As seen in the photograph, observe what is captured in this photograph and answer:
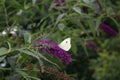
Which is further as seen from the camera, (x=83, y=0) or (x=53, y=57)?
(x=83, y=0)

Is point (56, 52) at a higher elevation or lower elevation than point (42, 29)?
higher

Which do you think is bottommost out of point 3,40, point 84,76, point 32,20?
point 84,76

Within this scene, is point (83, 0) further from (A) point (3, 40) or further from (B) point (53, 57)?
(B) point (53, 57)

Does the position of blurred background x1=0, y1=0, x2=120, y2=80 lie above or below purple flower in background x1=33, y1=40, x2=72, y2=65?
below

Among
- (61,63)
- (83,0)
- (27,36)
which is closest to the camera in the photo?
(61,63)

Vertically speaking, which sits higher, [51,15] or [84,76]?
[51,15]

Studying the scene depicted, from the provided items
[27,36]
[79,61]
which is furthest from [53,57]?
[79,61]

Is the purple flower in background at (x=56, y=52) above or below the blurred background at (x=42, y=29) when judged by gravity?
above

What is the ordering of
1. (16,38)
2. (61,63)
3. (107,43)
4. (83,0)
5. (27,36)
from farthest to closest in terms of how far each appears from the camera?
(107,43), (16,38), (83,0), (27,36), (61,63)

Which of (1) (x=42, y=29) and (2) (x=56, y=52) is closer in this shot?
(2) (x=56, y=52)
